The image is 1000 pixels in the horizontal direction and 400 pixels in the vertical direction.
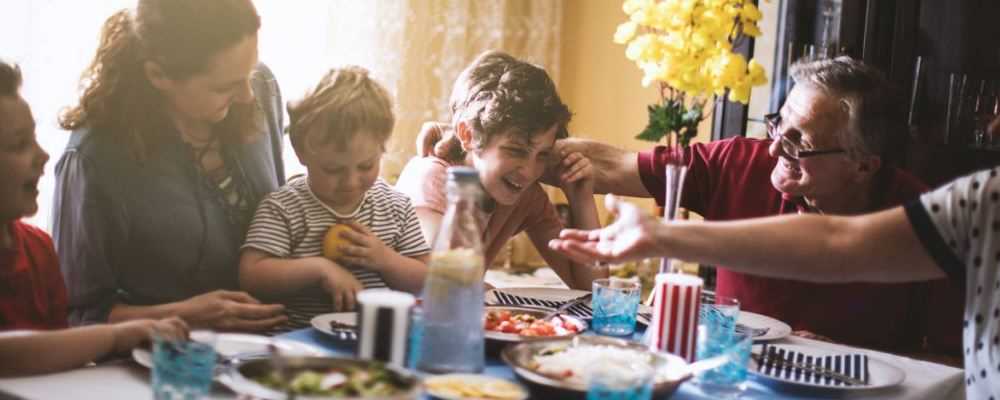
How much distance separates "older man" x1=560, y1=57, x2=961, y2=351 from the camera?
2.17 metres

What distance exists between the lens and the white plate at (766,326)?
5.66 feet

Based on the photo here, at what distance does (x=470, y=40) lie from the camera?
4.38 m

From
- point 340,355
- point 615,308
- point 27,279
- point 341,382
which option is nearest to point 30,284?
point 27,279

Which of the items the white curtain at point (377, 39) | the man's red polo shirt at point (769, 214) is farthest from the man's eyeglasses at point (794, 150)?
the white curtain at point (377, 39)

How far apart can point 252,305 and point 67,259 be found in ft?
0.90

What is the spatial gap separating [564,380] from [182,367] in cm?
45

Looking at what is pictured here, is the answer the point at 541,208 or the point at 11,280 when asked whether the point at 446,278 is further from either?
the point at 541,208

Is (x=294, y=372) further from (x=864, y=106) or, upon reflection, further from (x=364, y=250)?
(x=864, y=106)

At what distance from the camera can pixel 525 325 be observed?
5.11ft

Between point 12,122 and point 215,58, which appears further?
point 215,58

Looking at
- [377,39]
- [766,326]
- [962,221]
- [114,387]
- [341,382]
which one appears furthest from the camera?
[377,39]

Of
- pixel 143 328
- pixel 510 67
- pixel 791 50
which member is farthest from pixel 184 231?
pixel 791 50

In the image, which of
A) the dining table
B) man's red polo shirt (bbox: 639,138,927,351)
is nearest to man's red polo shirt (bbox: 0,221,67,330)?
the dining table

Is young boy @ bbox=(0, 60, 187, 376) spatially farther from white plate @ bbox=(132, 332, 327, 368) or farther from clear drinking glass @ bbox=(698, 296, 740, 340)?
clear drinking glass @ bbox=(698, 296, 740, 340)
